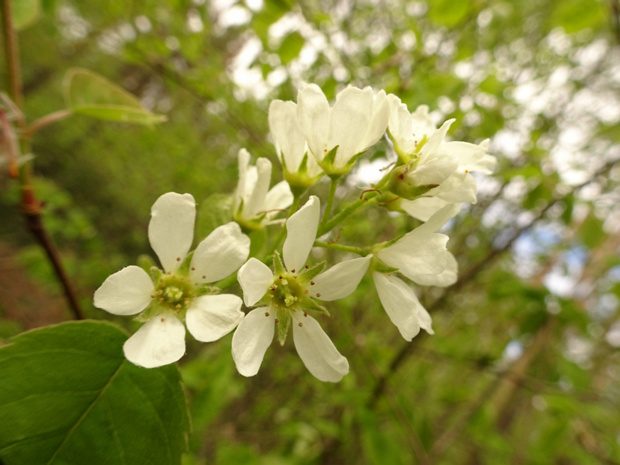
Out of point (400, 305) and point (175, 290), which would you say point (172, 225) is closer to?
point (175, 290)

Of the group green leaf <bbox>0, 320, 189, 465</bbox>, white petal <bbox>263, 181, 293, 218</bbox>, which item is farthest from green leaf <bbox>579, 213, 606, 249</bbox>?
green leaf <bbox>0, 320, 189, 465</bbox>

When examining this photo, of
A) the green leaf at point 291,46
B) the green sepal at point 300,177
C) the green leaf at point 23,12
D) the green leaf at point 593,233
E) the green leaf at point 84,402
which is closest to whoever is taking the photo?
the green leaf at point 84,402

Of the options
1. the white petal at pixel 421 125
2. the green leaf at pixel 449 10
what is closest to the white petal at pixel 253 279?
the white petal at pixel 421 125

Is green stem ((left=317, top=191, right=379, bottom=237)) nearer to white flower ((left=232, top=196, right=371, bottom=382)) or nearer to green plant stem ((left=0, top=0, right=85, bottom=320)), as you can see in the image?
white flower ((left=232, top=196, right=371, bottom=382))

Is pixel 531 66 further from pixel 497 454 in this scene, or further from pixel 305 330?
pixel 497 454

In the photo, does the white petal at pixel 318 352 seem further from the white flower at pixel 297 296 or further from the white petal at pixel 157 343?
the white petal at pixel 157 343

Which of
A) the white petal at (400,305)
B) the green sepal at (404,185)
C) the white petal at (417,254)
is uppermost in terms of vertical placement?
the green sepal at (404,185)

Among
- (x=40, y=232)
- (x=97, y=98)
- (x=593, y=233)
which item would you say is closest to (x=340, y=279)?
(x=40, y=232)

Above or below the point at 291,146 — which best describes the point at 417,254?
below
